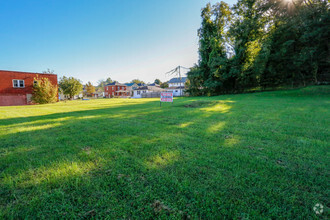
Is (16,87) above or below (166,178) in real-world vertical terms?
above

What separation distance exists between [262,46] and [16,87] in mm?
37510

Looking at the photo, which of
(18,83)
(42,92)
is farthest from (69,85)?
(42,92)

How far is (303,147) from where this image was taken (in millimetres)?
2783

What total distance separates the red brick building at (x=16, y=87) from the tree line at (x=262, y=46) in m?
26.9

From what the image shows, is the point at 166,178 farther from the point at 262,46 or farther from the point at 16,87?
the point at 16,87

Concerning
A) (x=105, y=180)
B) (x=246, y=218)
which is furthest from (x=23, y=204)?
(x=246, y=218)

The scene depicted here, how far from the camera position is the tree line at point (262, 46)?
18234mm

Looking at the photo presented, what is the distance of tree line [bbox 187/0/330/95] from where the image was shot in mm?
18234

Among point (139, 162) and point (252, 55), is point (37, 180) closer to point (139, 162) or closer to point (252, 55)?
point (139, 162)

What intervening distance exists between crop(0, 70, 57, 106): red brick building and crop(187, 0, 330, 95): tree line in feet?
88.2

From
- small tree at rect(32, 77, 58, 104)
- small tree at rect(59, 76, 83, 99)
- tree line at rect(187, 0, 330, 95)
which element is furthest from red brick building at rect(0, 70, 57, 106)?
tree line at rect(187, 0, 330, 95)

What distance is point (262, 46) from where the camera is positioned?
2184 cm

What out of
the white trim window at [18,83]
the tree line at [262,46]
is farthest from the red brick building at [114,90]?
the tree line at [262,46]

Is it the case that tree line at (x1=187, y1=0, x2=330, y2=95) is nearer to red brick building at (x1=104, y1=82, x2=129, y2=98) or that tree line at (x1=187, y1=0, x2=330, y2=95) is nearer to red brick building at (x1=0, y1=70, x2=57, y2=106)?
red brick building at (x1=0, y1=70, x2=57, y2=106)
